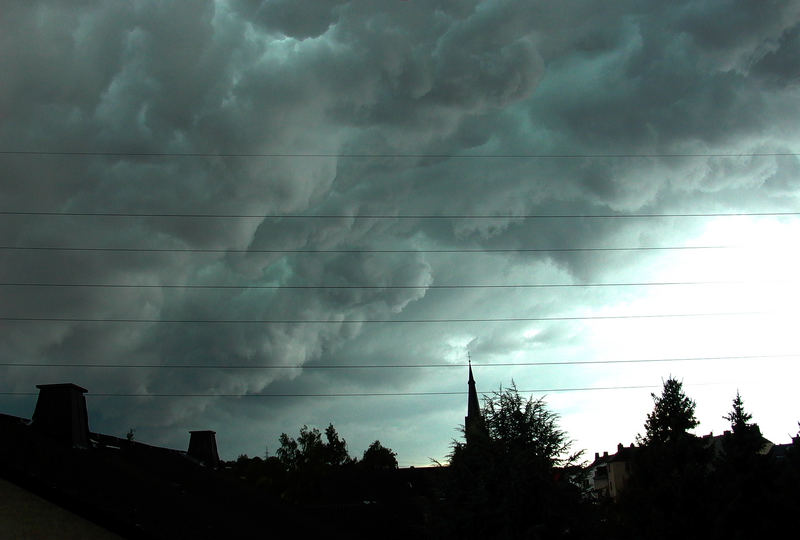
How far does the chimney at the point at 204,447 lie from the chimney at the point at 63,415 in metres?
18.2

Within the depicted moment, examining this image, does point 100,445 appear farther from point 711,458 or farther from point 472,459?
point 711,458

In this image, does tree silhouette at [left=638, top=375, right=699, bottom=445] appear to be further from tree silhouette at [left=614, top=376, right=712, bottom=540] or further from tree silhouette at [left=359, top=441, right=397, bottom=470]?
tree silhouette at [left=359, top=441, right=397, bottom=470]

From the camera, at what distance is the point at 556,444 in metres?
23.2

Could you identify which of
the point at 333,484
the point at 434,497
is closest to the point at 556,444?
the point at 434,497

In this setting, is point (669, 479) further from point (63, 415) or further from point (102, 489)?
point (63, 415)

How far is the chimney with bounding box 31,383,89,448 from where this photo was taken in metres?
29.8

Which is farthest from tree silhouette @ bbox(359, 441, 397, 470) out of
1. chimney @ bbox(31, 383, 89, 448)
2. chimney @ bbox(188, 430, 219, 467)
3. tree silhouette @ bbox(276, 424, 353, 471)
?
chimney @ bbox(31, 383, 89, 448)

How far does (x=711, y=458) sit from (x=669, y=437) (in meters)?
2.44

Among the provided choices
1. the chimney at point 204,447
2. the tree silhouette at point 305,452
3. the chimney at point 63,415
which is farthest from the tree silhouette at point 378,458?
the chimney at point 63,415

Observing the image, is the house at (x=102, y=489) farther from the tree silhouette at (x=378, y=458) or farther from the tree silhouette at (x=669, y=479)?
the tree silhouette at (x=378, y=458)

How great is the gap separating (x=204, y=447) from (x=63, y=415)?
20.4 meters

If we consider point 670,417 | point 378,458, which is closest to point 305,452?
point 378,458

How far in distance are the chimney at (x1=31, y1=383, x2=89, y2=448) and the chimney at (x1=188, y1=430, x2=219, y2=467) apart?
18.2 meters

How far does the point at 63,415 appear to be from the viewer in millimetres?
30484
